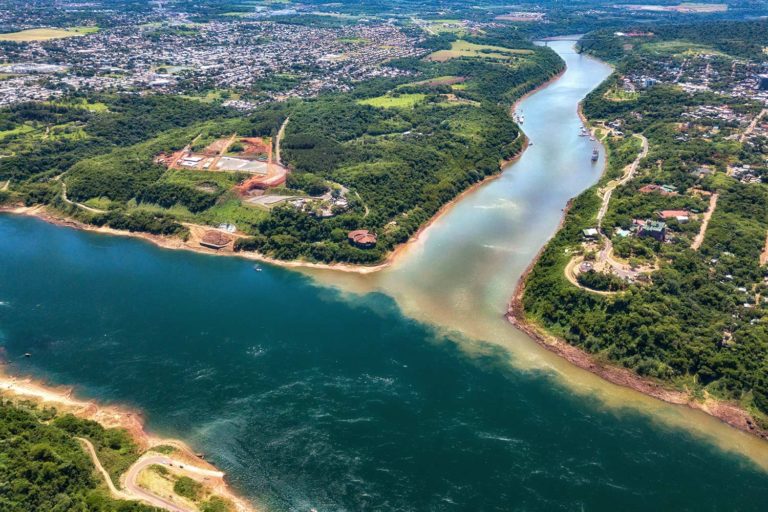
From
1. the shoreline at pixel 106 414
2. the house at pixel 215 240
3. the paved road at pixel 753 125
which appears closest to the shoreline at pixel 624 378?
the shoreline at pixel 106 414

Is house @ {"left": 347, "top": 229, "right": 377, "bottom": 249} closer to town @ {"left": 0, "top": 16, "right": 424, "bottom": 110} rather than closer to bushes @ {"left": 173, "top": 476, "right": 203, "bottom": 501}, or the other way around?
bushes @ {"left": 173, "top": 476, "right": 203, "bottom": 501}

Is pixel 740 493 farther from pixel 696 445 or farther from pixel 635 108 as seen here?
pixel 635 108

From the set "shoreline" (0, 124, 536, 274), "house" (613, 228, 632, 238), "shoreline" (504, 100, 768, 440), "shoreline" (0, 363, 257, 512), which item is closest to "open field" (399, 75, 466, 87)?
"shoreline" (0, 124, 536, 274)

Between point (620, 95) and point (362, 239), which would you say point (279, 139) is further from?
point (620, 95)

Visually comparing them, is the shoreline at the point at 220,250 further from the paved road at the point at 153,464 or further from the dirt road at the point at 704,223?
the dirt road at the point at 704,223

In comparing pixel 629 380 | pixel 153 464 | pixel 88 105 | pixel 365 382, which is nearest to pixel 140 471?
pixel 153 464

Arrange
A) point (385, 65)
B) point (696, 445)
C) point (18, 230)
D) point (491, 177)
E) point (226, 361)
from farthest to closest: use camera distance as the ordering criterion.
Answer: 1. point (385, 65)
2. point (491, 177)
3. point (18, 230)
4. point (226, 361)
5. point (696, 445)

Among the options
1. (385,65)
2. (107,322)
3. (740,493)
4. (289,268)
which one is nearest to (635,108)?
(385,65)
